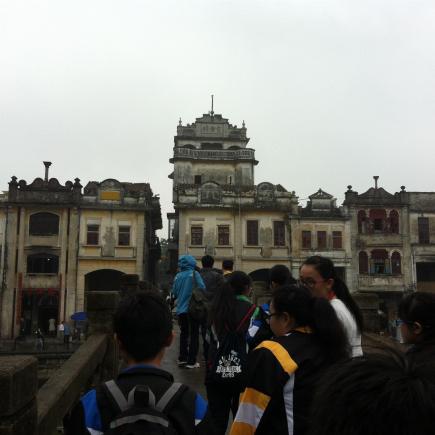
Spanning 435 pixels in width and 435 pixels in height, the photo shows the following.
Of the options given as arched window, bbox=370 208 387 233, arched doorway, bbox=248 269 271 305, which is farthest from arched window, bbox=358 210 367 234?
arched doorway, bbox=248 269 271 305

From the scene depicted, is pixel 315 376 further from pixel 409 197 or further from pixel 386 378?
pixel 409 197

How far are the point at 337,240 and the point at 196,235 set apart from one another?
35.2ft

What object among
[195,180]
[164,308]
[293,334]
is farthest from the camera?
[195,180]

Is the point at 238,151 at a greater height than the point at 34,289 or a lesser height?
greater

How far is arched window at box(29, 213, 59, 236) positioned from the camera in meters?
35.9

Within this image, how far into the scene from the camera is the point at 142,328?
8.72 ft

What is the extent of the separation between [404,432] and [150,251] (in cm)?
4315

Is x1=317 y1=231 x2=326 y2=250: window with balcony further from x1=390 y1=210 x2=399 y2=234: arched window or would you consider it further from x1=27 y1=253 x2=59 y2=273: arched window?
x1=27 y1=253 x2=59 y2=273: arched window

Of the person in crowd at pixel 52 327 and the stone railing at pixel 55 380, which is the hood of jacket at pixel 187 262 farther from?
the person in crowd at pixel 52 327

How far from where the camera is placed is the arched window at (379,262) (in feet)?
124

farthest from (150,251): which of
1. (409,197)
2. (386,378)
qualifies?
(386,378)

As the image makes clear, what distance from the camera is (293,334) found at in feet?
10.7

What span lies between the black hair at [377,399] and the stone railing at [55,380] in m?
1.91

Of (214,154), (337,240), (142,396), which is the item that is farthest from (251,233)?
(142,396)
